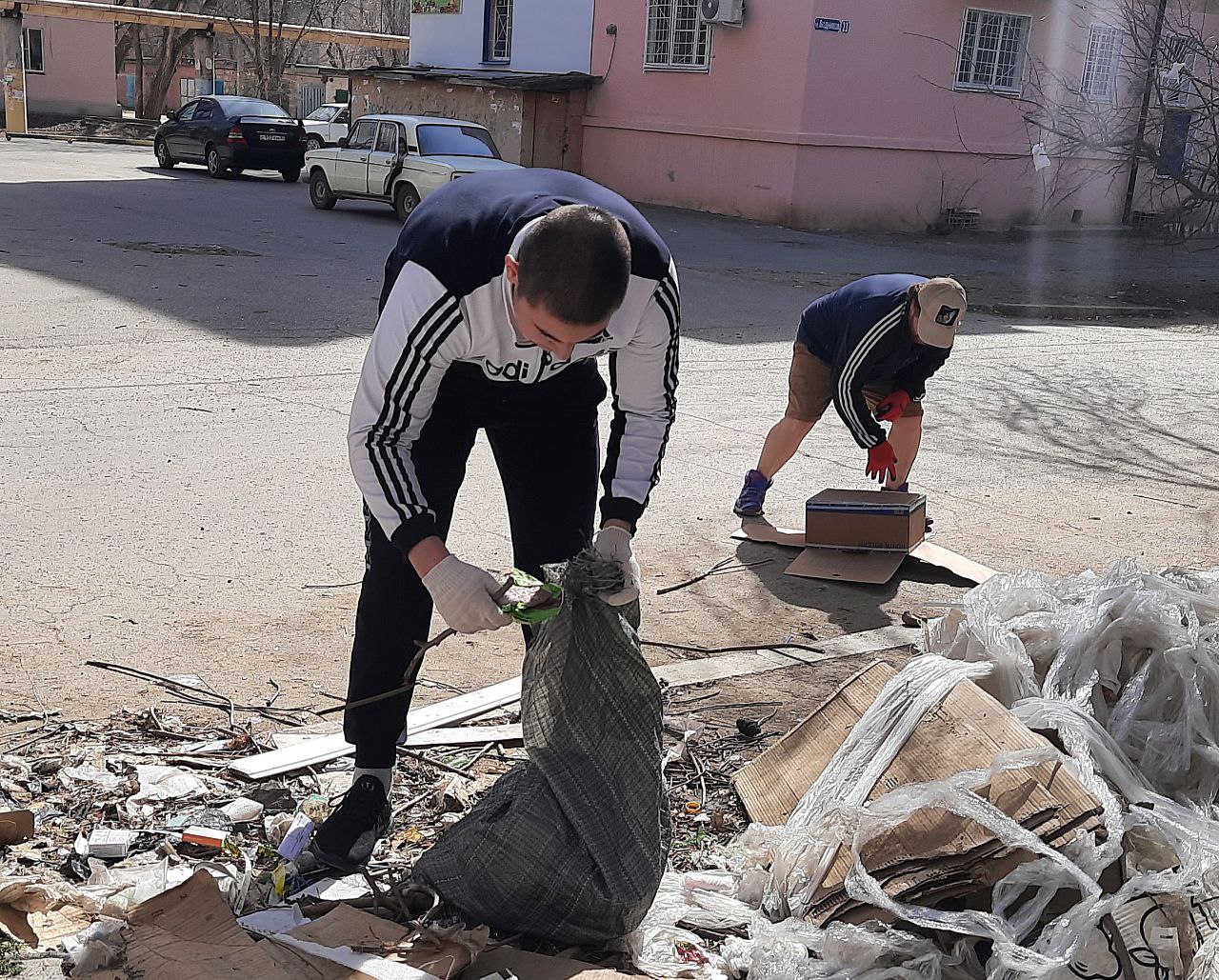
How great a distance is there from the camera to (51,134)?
3325cm

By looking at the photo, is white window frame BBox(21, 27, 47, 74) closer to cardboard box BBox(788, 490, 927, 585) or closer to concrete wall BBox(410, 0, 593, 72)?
concrete wall BBox(410, 0, 593, 72)

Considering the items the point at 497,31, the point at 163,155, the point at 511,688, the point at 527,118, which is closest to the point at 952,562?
the point at 511,688

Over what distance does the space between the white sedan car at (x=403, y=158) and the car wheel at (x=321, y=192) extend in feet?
0.69

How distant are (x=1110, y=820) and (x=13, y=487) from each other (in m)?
4.75

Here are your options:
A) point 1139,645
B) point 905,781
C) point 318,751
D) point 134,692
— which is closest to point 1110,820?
point 905,781

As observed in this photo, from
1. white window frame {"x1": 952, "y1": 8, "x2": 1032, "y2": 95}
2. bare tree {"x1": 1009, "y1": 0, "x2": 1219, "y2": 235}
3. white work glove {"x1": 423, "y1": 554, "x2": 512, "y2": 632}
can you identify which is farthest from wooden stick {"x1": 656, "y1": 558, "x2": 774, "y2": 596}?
white window frame {"x1": 952, "y1": 8, "x2": 1032, "y2": 95}

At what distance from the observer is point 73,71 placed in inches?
1535

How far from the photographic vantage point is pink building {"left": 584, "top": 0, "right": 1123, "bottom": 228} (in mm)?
21250


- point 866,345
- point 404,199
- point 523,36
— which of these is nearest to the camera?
point 866,345

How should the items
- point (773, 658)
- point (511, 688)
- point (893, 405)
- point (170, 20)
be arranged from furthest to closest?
1. point (170, 20)
2. point (893, 405)
3. point (773, 658)
4. point (511, 688)

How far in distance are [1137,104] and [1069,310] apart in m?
9.78

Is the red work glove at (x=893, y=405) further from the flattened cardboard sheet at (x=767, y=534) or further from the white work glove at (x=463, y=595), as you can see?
the white work glove at (x=463, y=595)

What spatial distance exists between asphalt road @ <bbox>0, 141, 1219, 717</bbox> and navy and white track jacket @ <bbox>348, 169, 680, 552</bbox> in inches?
58.4

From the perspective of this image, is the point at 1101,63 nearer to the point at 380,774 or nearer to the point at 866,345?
the point at 866,345
